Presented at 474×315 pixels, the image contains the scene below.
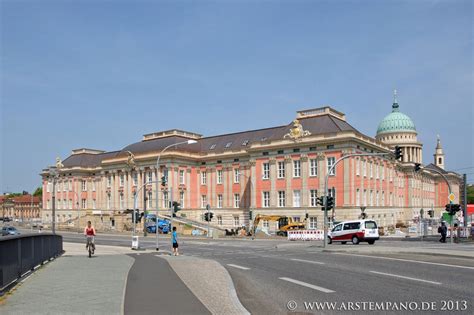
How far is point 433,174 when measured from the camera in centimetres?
12500

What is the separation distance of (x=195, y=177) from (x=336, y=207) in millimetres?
29363

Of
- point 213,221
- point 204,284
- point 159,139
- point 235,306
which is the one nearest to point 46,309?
point 235,306

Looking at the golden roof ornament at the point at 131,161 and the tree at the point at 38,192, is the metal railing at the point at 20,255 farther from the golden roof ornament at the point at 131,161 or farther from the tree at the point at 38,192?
the tree at the point at 38,192

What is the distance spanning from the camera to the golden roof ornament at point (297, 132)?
63.6 m

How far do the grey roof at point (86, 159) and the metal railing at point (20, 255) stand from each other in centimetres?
8219

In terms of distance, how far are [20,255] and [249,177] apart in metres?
58.7

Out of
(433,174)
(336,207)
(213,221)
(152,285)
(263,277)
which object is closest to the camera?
(152,285)

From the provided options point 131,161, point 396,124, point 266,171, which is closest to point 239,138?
point 266,171

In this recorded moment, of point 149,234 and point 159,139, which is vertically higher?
point 159,139

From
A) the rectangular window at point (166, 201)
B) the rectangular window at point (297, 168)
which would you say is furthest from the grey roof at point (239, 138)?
the rectangular window at point (166, 201)

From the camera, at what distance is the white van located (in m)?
36.6

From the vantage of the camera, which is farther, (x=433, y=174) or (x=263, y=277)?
(x=433, y=174)

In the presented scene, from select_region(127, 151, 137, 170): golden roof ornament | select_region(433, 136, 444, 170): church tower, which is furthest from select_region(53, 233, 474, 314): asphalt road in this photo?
select_region(433, 136, 444, 170): church tower

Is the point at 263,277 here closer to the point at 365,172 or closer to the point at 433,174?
the point at 365,172
